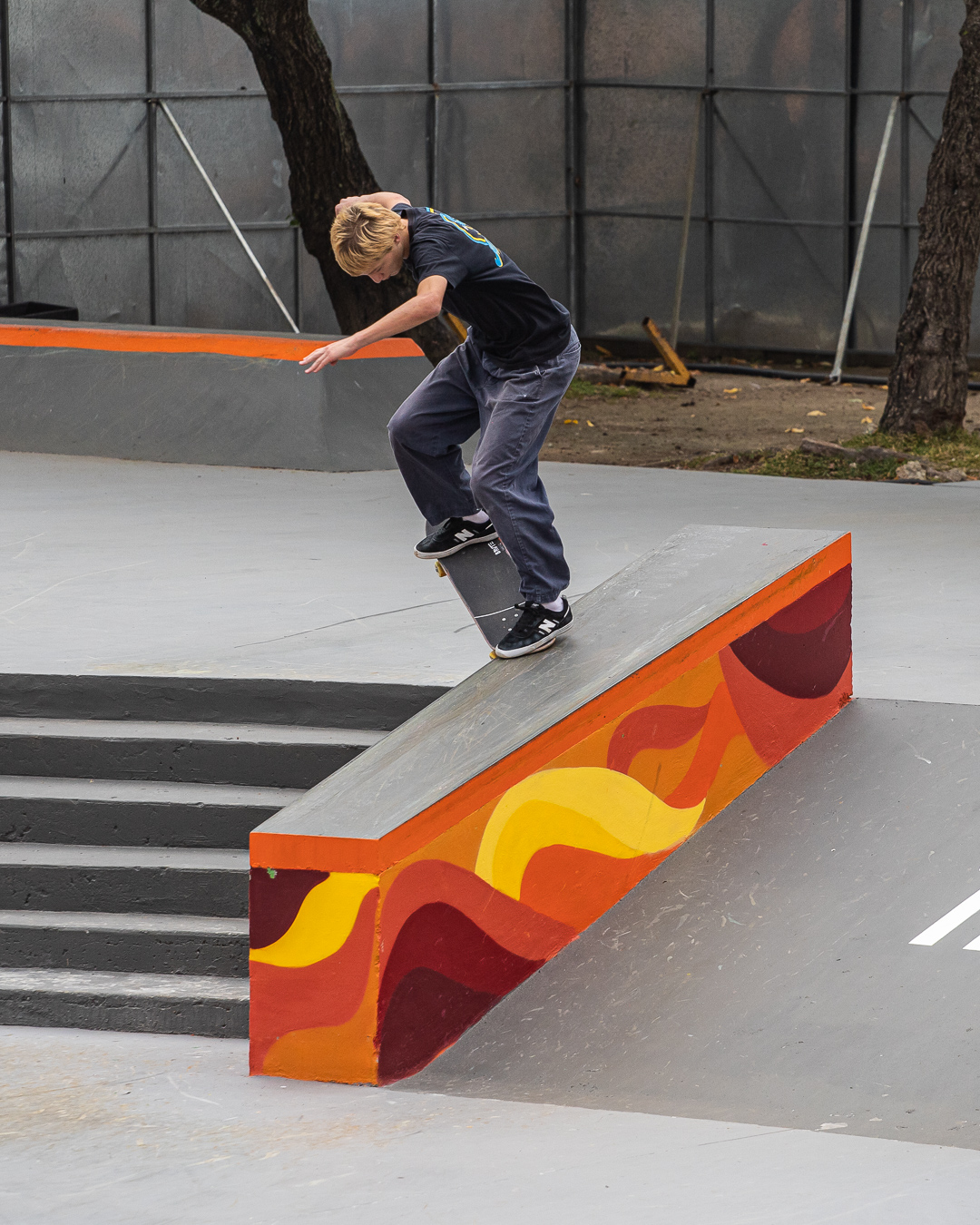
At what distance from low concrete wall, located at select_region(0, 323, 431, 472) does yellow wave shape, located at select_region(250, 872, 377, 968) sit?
6.64 metres

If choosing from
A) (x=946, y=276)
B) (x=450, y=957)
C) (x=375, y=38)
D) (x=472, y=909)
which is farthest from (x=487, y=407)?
(x=375, y=38)

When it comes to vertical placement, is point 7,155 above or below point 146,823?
above

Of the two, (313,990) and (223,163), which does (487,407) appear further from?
(223,163)

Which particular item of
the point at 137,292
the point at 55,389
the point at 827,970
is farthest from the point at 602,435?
the point at 827,970

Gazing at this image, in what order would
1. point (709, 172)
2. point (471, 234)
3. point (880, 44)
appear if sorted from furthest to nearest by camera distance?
1. point (709, 172)
2. point (880, 44)
3. point (471, 234)

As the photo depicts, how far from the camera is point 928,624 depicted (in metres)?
7.30

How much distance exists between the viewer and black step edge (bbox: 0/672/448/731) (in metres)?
5.91

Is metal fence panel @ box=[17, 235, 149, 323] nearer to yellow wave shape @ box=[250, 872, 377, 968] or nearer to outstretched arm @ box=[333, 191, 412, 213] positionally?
outstretched arm @ box=[333, 191, 412, 213]

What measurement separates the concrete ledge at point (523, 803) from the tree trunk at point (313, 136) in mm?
8124

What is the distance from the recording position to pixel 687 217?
20922 millimetres

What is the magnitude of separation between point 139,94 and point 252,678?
1597 centimetres

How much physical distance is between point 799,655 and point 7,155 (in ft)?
52.8

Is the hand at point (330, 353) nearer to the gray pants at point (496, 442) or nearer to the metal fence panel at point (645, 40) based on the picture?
the gray pants at point (496, 442)

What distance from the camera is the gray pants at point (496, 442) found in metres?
5.56
